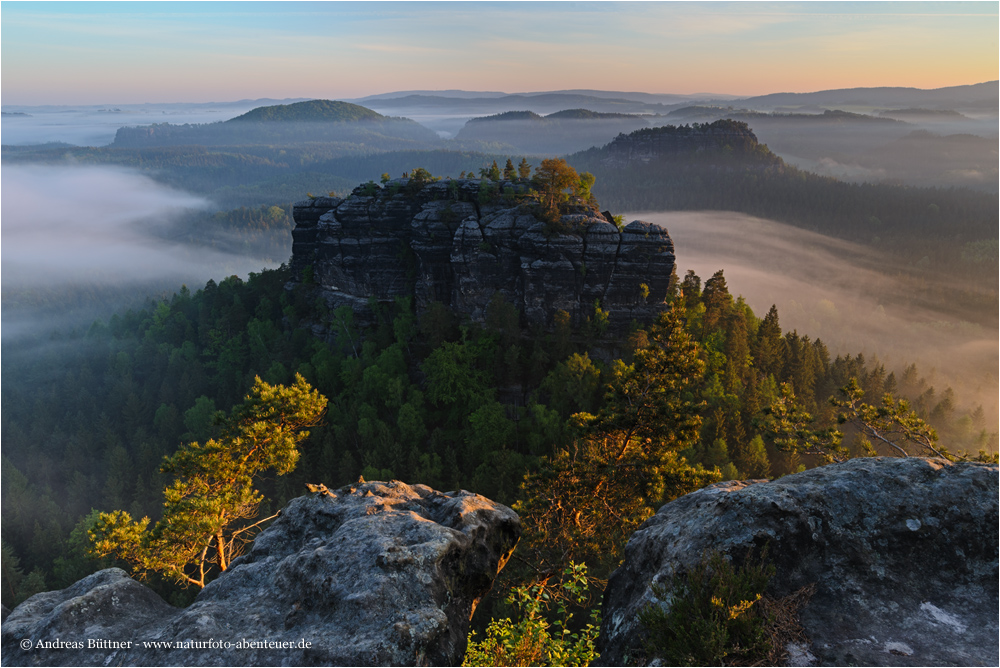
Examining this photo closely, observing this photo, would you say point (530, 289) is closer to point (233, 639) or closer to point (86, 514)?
point (233, 639)

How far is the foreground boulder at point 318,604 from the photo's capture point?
37.4ft

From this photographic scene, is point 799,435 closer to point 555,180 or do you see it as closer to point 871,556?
point 871,556

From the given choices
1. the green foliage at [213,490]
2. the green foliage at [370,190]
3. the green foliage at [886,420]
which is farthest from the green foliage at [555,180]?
the green foliage at [886,420]

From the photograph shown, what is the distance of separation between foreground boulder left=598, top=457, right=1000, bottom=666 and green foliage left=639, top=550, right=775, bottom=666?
835 mm

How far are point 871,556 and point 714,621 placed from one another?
175 inches

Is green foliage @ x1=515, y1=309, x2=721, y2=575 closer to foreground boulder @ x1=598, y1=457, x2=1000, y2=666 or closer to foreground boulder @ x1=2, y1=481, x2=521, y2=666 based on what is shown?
foreground boulder @ x1=2, y1=481, x2=521, y2=666

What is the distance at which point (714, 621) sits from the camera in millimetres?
8422

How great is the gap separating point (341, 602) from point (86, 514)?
71031 millimetres

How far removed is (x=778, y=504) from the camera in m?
10.9

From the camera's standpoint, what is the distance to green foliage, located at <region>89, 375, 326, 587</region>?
1936cm

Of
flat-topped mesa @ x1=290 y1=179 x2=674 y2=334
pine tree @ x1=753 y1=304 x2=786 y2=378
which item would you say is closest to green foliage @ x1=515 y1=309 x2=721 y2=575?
flat-topped mesa @ x1=290 y1=179 x2=674 y2=334

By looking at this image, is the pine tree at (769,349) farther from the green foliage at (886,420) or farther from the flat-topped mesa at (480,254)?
the green foliage at (886,420)

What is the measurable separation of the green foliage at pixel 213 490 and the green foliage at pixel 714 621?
15.1 metres

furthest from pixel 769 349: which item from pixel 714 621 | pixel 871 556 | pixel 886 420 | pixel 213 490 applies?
pixel 714 621
